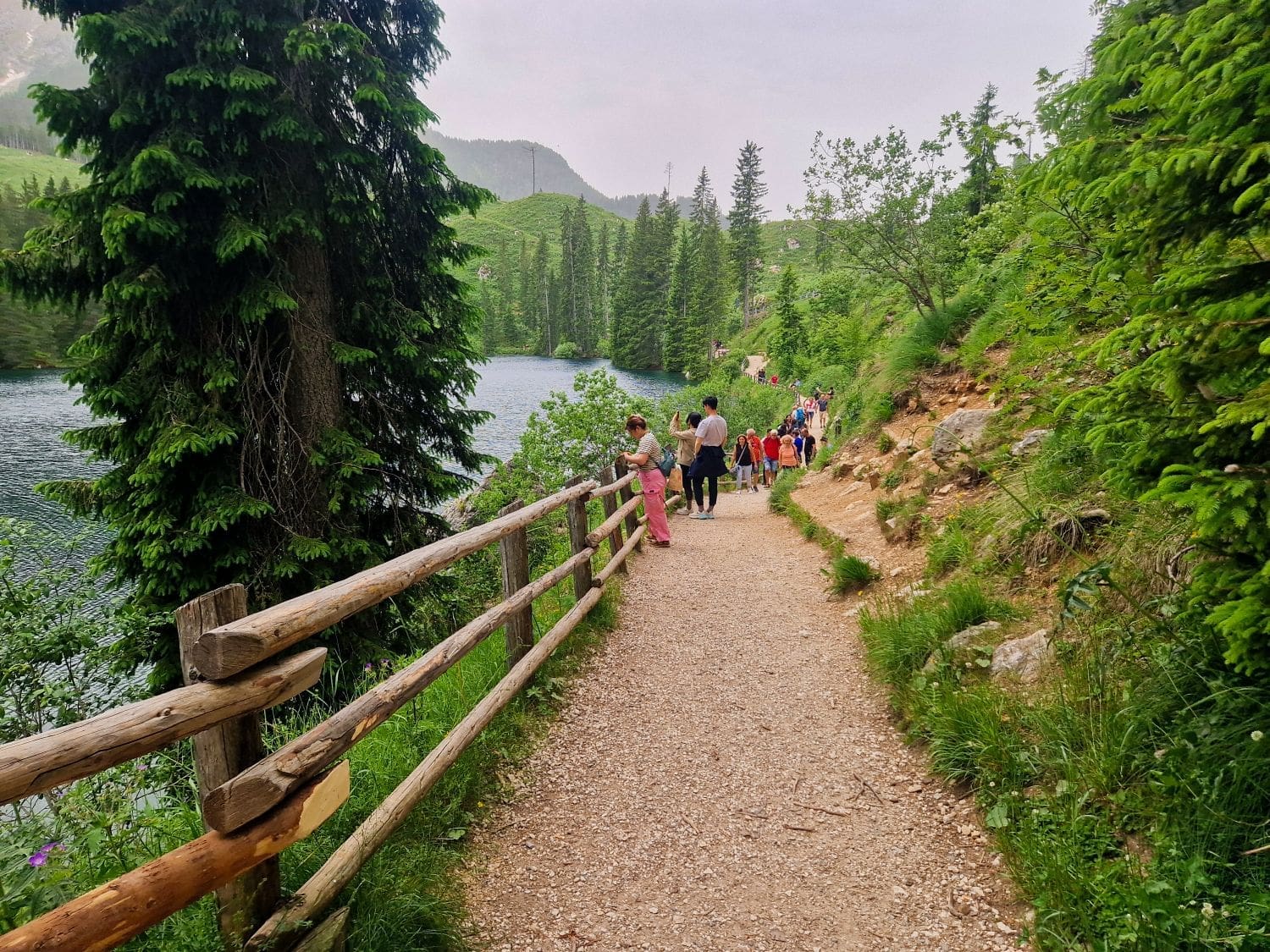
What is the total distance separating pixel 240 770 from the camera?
6.79 feet

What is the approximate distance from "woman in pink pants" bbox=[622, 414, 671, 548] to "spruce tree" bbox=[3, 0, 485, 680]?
2.86m

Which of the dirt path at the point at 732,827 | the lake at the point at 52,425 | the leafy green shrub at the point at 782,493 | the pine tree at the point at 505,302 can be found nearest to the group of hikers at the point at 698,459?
the leafy green shrub at the point at 782,493

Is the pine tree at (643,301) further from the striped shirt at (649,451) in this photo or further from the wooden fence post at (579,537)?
the wooden fence post at (579,537)

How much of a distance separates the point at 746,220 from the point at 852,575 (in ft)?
206

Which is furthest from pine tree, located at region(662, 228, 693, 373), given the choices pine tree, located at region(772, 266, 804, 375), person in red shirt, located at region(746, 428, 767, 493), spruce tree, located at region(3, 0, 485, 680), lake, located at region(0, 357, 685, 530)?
spruce tree, located at region(3, 0, 485, 680)

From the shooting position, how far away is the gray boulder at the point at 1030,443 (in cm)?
584

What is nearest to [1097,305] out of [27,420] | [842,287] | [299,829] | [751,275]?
[299,829]

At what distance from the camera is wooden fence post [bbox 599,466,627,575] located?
25.0 feet

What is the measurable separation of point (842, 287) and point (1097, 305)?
2132cm

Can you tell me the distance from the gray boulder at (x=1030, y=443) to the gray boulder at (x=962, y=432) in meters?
0.91

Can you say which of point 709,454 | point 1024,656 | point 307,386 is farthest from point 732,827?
point 709,454

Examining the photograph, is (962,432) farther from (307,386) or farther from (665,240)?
(665,240)

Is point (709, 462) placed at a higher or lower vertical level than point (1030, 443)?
lower

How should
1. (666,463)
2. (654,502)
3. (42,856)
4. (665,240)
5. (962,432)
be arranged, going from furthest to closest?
(665,240)
(666,463)
(654,502)
(962,432)
(42,856)
